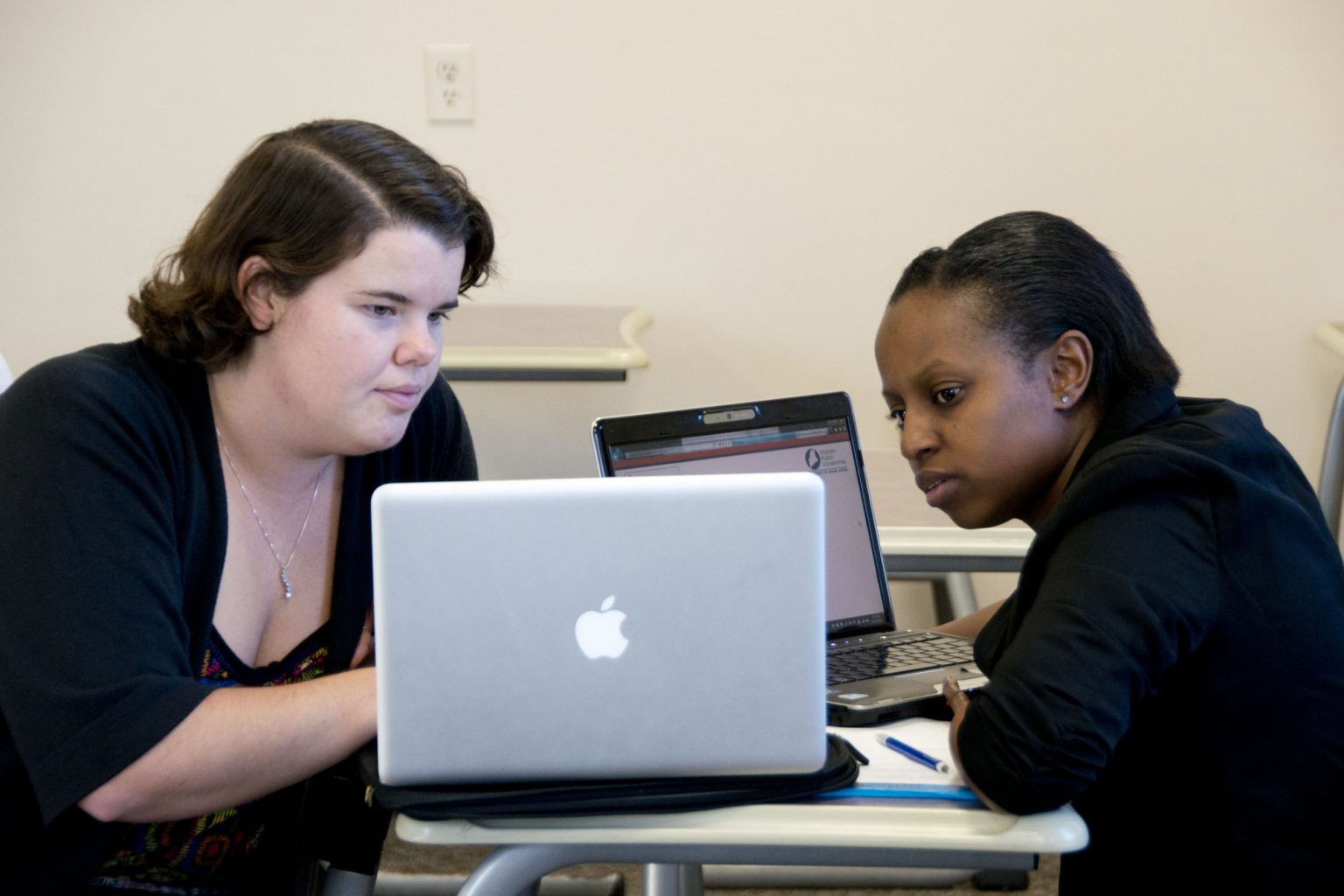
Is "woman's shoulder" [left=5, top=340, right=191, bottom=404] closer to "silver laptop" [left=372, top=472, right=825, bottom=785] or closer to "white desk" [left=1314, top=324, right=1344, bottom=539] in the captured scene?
"silver laptop" [left=372, top=472, right=825, bottom=785]

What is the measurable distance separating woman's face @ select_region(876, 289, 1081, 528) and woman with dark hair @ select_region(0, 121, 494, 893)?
0.42m

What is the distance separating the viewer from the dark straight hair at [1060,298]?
1152 mm

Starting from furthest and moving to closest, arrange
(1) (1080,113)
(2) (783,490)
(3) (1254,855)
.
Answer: (1) (1080,113), (3) (1254,855), (2) (783,490)

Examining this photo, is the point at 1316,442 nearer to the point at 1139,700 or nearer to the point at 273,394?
the point at 1139,700

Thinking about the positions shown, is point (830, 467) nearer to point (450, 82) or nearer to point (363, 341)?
point (363, 341)

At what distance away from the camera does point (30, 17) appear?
99.9 inches

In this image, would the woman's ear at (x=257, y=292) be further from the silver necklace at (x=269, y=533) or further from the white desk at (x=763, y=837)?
the white desk at (x=763, y=837)

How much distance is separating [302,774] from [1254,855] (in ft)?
2.31

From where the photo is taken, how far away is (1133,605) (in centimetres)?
93

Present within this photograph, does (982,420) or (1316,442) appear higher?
(982,420)

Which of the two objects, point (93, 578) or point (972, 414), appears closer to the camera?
point (93, 578)

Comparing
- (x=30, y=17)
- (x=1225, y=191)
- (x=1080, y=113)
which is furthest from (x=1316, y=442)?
(x=30, y=17)

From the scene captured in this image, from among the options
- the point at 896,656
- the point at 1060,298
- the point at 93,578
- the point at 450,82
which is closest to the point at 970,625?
the point at 896,656

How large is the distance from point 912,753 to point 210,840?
63 centimetres
